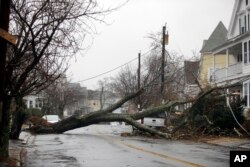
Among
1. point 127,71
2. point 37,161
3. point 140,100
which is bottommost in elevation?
point 37,161

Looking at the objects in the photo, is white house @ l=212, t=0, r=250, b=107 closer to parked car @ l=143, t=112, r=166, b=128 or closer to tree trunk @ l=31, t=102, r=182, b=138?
parked car @ l=143, t=112, r=166, b=128

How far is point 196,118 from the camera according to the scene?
31719 mm

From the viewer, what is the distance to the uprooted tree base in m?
31.2

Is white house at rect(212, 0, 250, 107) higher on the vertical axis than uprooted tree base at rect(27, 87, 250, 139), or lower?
higher

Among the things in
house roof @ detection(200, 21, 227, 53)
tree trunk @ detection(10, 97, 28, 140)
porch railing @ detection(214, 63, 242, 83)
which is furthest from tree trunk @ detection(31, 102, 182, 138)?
house roof @ detection(200, 21, 227, 53)

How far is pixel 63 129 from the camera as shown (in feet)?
114

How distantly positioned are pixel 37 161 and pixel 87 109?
133139 mm

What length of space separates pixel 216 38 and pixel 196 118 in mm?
38914

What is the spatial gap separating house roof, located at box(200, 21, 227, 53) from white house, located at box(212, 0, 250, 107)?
70.3 feet

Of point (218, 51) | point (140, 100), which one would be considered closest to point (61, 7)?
point (218, 51)

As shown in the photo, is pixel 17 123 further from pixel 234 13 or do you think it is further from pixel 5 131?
pixel 234 13

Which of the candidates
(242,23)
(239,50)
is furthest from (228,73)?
(242,23)

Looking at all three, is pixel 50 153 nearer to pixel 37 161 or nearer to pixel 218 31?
pixel 37 161

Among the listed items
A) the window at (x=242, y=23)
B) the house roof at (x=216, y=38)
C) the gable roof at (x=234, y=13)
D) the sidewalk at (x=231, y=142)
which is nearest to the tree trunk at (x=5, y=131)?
the sidewalk at (x=231, y=142)
